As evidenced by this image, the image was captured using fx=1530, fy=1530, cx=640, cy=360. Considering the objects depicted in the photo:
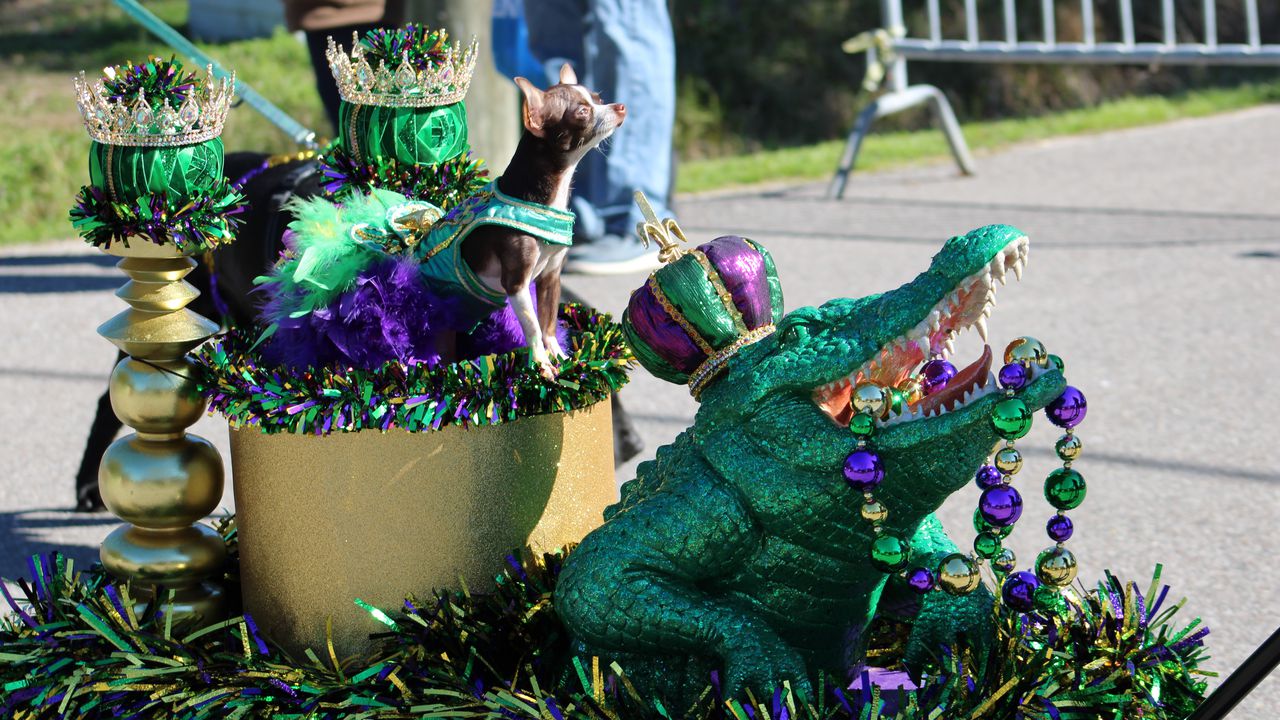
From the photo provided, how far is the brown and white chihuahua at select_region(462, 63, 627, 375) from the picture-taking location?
2.05m

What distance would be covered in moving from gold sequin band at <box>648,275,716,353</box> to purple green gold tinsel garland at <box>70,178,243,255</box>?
59 centimetres

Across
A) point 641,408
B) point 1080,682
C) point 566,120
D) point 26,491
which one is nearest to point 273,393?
point 566,120

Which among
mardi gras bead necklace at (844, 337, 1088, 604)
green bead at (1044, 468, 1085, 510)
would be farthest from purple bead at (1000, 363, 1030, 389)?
green bead at (1044, 468, 1085, 510)

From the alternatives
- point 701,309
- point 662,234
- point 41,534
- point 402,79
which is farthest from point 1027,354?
point 41,534

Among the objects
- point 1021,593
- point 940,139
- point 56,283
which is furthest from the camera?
point 940,139

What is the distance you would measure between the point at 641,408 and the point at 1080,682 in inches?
90.6

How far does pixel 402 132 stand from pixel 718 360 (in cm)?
65

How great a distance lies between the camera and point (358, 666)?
1946mm

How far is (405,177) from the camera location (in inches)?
87.7

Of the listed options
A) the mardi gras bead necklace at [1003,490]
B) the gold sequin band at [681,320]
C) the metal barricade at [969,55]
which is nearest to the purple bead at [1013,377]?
the mardi gras bead necklace at [1003,490]

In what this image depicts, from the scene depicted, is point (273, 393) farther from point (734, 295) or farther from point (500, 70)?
point (500, 70)

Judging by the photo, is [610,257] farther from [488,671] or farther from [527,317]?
[488,671]

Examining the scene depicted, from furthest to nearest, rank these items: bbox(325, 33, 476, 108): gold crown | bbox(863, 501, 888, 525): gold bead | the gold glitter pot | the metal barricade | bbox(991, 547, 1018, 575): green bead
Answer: the metal barricade < bbox(325, 33, 476, 108): gold crown < the gold glitter pot < bbox(991, 547, 1018, 575): green bead < bbox(863, 501, 888, 525): gold bead

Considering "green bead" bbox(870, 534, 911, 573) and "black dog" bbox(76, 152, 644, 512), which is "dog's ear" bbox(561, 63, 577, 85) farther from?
"green bead" bbox(870, 534, 911, 573)
